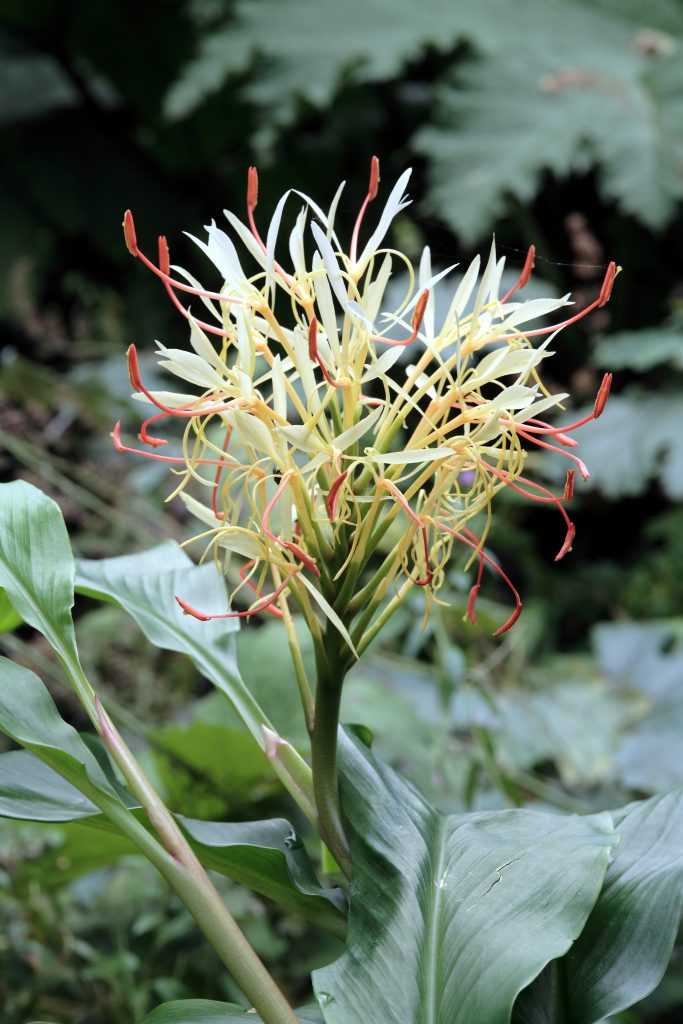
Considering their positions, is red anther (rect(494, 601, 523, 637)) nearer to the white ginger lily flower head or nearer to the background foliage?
the white ginger lily flower head

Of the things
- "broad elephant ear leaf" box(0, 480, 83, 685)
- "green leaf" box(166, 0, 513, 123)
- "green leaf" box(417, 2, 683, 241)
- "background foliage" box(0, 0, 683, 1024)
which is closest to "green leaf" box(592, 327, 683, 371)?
"background foliage" box(0, 0, 683, 1024)

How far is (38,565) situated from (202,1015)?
0.72ft

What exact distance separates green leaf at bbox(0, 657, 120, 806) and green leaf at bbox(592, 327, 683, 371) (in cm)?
117

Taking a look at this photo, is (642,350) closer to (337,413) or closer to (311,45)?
(311,45)

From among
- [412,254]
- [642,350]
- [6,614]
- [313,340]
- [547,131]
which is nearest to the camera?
[313,340]

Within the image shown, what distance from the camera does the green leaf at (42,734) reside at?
464 mm

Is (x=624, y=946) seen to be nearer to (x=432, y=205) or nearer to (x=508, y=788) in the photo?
(x=508, y=788)

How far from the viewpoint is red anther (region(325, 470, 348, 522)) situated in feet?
1.43

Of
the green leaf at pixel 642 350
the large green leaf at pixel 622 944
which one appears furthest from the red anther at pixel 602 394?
the green leaf at pixel 642 350

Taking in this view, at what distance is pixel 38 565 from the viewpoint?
0.52m

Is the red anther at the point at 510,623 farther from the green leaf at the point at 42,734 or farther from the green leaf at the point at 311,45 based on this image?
the green leaf at the point at 311,45

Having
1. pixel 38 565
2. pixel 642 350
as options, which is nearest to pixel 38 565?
pixel 38 565

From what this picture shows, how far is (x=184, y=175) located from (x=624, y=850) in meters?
2.26

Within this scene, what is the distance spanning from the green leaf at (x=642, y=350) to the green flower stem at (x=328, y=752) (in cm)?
112
